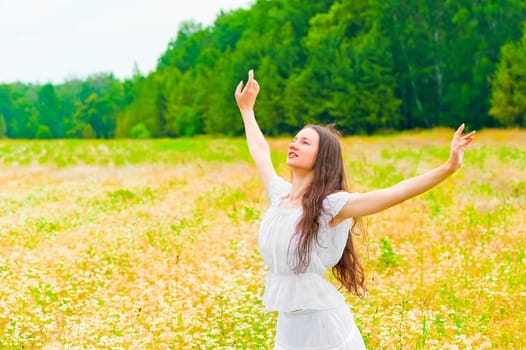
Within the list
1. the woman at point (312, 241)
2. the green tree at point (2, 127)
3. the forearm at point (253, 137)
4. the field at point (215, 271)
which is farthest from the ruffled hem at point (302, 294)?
the green tree at point (2, 127)

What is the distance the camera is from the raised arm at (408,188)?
3162 millimetres

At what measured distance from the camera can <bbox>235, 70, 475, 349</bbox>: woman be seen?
3.41m

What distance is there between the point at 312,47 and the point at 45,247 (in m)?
55.8

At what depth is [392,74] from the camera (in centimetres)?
5828

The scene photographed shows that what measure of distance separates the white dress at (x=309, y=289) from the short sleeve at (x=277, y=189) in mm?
202

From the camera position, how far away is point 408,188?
3.23 metres

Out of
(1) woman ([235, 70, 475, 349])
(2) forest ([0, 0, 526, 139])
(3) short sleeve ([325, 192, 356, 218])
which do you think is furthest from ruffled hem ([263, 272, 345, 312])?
(2) forest ([0, 0, 526, 139])

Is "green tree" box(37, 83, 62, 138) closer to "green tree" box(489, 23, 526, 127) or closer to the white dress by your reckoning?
"green tree" box(489, 23, 526, 127)

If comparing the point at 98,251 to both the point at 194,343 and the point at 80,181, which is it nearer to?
the point at 194,343

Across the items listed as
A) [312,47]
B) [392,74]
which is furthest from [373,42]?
[312,47]

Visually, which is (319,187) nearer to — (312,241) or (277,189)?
(312,241)

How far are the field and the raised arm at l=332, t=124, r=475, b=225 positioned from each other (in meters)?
2.45

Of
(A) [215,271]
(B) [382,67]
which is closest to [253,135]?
(A) [215,271]

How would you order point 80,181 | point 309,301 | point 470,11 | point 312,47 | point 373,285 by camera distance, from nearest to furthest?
point 309,301 < point 373,285 < point 80,181 < point 470,11 < point 312,47
